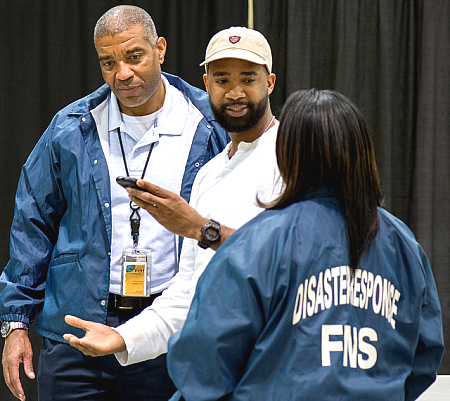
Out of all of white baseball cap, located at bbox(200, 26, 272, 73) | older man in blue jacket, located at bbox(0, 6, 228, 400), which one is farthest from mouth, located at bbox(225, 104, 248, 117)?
older man in blue jacket, located at bbox(0, 6, 228, 400)

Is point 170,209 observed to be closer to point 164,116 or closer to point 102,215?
point 102,215

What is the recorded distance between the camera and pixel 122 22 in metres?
1.93

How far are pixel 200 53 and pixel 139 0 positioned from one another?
422mm

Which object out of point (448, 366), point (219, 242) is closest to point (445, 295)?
point (448, 366)

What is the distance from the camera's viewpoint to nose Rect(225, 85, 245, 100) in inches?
64.2

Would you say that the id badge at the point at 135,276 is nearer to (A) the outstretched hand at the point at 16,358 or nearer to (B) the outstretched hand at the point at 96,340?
(B) the outstretched hand at the point at 96,340

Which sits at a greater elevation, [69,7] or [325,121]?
[69,7]

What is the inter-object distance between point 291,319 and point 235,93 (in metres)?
0.73

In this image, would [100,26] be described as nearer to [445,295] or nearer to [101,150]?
[101,150]

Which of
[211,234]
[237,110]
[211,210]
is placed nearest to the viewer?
[211,234]

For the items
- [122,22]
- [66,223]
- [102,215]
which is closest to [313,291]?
[102,215]

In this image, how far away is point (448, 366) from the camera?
361cm

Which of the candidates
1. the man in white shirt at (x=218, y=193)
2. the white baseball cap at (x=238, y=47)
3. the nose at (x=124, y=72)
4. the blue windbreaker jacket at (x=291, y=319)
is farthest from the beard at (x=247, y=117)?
the blue windbreaker jacket at (x=291, y=319)

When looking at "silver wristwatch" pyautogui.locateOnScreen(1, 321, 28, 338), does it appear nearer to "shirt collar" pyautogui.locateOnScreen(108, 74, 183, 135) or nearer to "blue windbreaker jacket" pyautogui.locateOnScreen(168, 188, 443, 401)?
"shirt collar" pyautogui.locateOnScreen(108, 74, 183, 135)
